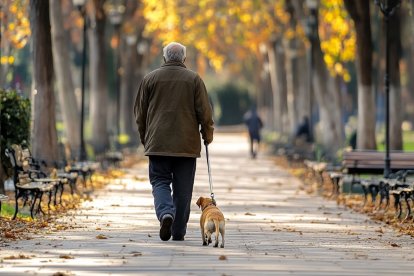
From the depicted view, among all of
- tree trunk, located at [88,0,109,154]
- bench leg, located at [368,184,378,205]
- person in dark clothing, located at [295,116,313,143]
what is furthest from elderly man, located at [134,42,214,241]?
person in dark clothing, located at [295,116,313,143]

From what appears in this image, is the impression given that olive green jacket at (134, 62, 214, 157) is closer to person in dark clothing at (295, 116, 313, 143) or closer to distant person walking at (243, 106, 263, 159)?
person in dark clothing at (295, 116, 313, 143)

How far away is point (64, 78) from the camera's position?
35.3 m

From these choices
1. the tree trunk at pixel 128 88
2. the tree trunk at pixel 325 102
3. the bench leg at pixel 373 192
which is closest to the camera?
the bench leg at pixel 373 192

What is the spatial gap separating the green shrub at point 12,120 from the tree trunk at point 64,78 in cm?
733

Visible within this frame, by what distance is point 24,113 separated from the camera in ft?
86.7

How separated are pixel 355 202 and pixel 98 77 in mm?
18669

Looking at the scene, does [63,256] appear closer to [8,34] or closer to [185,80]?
[185,80]

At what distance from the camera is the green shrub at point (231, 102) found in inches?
3917

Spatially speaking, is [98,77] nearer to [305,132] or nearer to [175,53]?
[305,132]

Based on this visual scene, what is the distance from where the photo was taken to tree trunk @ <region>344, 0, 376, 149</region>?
3184 cm

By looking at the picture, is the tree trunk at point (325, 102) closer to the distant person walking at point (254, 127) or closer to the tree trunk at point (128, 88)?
the distant person walking at point (254, 127)

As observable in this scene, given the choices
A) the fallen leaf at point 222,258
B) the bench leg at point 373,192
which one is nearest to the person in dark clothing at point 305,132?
the bench leg at point 373,192

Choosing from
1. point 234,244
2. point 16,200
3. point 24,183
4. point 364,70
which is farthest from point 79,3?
point 234,244

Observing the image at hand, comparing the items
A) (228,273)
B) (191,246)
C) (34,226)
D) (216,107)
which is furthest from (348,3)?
(216,107)
